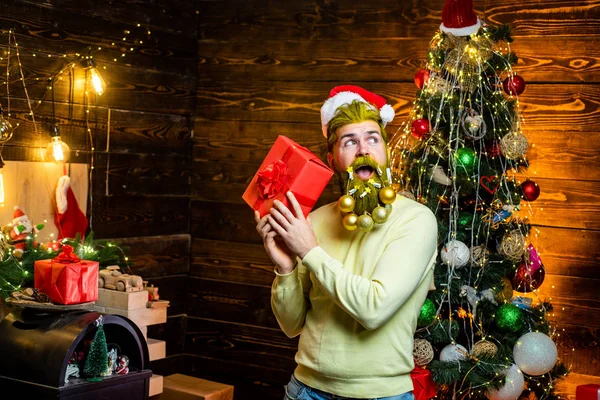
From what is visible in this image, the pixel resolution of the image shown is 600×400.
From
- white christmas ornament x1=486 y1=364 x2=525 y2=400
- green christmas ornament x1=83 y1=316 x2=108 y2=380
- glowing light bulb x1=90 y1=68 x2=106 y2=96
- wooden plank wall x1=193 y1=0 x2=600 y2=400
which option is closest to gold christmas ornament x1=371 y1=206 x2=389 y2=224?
green christmas ornament x1=83 y1=316 x2=108 y2=380

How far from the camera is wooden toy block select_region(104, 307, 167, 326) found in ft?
9.91

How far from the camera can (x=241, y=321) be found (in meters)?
4.27

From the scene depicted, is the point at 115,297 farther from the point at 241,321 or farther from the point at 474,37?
the point at 474,37

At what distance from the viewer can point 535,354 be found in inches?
117

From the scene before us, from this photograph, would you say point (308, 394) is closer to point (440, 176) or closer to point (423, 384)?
point (423, 384)

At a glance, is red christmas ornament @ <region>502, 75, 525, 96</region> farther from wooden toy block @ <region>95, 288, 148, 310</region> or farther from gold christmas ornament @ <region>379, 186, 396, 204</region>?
wooden toy block @ <region>95, 288, 148, 310</region>

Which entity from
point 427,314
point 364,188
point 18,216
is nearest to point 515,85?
point 427,314

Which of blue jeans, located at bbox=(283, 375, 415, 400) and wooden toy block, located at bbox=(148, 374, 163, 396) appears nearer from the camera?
blue jeans, located at bbox=(283, 375, 415, 400)

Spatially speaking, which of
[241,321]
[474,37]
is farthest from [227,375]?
[474,37]

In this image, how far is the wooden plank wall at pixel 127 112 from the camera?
11.6 feet

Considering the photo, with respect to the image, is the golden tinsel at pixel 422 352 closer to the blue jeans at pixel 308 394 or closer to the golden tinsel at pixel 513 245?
the golden tinsel at pixel 513 245

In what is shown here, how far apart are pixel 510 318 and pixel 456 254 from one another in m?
0.30

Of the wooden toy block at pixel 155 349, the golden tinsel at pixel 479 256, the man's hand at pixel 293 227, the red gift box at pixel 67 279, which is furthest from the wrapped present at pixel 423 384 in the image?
the man's hand at pixel 293 227

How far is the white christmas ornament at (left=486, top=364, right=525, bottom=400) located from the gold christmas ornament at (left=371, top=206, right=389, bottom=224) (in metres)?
1.34
